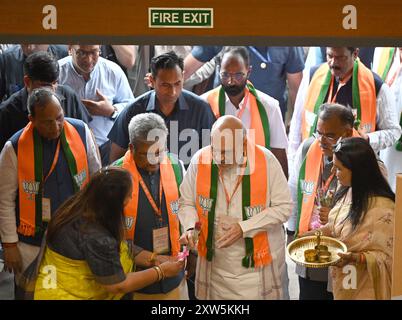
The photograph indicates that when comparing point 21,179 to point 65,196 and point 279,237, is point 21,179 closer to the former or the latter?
point 65,196

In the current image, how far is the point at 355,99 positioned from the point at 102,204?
1.13m

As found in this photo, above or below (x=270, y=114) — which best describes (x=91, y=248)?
below

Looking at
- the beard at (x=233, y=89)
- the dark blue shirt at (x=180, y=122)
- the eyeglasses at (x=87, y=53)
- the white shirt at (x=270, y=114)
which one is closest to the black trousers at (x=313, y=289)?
the white shirt at (x=270, y=114)

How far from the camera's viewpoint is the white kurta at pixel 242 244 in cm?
365

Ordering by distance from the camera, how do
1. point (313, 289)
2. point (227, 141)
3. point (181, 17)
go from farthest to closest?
point (313, 289) → point (227, 141) → point (181, 17)

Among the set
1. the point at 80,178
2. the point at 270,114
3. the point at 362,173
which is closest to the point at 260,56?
the point at 270,114

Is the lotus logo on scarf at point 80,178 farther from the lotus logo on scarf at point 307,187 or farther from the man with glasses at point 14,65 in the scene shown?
the lotus logo on scarf at point 307,187

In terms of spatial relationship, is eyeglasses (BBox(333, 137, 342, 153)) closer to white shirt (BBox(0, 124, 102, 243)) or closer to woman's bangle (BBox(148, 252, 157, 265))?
woman's bangle (BBox(148, 252, 157, 265))

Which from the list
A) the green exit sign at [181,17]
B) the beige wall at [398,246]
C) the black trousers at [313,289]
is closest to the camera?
the green exit sign at [181,17]

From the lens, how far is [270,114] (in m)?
3.69

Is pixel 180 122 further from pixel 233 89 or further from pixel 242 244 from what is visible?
pixel 242 244

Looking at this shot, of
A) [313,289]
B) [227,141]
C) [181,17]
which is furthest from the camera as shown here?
[313,289]

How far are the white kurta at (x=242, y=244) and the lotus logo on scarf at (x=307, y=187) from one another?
7 cm
